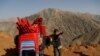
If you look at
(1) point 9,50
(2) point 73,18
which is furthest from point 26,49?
(2) point 73,18

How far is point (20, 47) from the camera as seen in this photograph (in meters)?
13.9

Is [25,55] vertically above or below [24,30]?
below

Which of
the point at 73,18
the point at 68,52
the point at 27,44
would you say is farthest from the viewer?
the point at 73,18

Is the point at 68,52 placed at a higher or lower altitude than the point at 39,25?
lower

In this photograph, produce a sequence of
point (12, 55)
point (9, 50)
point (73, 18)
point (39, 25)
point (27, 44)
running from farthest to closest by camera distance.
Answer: point (73, 18)
point (9, 50)
point (12, 55)
point (39, 25)
point (27, 44)

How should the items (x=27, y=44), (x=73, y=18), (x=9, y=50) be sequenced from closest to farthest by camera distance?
(x=27, y=44) → (x=9, y=50) → (x=73, y=18)

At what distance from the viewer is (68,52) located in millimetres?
19109

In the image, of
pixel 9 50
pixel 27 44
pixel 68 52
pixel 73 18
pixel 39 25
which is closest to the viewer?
pixel 27 44

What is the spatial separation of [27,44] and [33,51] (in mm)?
437

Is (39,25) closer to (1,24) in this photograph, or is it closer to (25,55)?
(25,55)

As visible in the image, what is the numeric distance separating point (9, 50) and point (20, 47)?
395 centimetres

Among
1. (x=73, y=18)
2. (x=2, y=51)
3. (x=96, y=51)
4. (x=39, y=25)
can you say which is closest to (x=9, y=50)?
(x=2, y=51)

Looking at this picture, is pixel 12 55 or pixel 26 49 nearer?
pixel 26 49

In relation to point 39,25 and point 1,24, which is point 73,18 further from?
point 39,25
